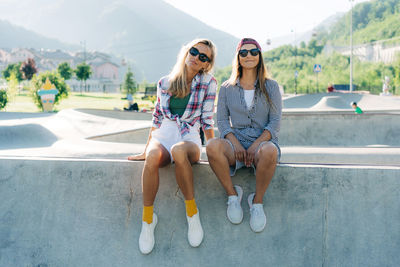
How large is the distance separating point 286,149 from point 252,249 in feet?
13.8

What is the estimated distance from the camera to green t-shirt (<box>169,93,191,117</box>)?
3684mm

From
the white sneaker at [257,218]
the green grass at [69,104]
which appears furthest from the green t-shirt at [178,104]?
the green grass at [69,104]

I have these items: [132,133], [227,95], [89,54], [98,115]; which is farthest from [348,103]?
[89,54]

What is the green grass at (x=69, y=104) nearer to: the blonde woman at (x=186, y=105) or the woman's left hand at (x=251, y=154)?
the blonde woman at (x=186, y=105)

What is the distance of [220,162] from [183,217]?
63 centimetres

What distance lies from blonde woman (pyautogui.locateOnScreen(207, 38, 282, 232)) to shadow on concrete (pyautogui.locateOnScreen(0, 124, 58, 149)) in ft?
27.7

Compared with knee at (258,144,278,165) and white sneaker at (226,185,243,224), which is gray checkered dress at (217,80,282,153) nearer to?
knee at (258,144,278,165)

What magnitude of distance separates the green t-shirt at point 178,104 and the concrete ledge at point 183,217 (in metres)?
0.56

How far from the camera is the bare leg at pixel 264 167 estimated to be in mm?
3188

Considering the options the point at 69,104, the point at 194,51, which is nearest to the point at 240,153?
the point at 194,51

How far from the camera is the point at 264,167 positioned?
10.5 feet

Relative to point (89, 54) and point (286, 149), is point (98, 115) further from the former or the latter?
point (89, 54)

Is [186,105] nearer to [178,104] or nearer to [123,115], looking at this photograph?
[178,104]

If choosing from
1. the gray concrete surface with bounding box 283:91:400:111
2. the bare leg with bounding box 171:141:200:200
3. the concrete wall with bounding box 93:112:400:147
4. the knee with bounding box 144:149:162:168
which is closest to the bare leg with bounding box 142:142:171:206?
the knee with bounding box 144:149:162:168
